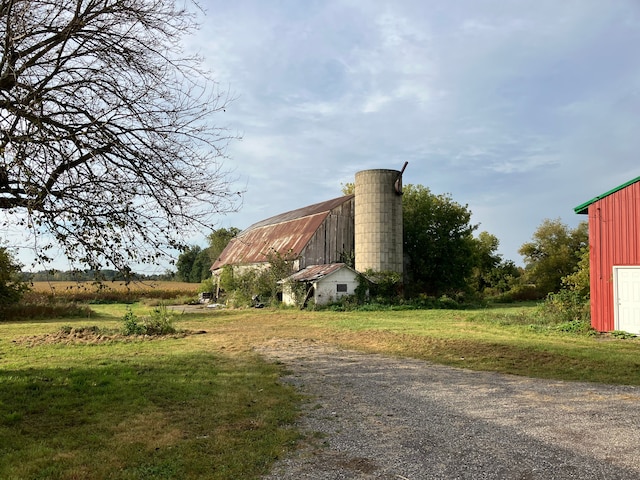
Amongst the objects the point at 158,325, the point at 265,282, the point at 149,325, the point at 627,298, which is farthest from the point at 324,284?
the point at 627,298

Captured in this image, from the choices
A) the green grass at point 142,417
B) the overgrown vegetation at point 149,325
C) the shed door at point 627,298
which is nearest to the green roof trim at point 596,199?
the shed door at point 627,298

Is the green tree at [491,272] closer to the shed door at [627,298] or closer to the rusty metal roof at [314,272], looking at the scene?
the rusty metal roof at [314,272]

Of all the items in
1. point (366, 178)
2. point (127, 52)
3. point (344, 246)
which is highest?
point (366, 178)

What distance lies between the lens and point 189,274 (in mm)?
78562

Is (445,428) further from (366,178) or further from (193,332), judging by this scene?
(366,178)

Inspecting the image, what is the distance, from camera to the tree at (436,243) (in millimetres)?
38969

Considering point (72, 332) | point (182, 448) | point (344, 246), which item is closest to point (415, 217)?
point (344, 246)

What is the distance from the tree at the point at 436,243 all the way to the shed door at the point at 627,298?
69.3ft

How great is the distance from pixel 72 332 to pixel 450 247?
29487 millimetres

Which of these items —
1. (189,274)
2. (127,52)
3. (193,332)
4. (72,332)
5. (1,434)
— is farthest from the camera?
(189,274)

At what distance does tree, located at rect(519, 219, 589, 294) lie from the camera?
153 ft

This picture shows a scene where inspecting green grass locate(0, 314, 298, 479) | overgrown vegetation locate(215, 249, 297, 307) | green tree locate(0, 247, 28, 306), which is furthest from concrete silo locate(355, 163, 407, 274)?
green grass locate(0, 314, 298, 479)

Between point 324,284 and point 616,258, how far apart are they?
16.9 metres

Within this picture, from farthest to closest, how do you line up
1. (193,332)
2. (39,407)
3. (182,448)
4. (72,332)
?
1. (193,332)
2. (72,332)
3. (39,407)
4. (182,448)
